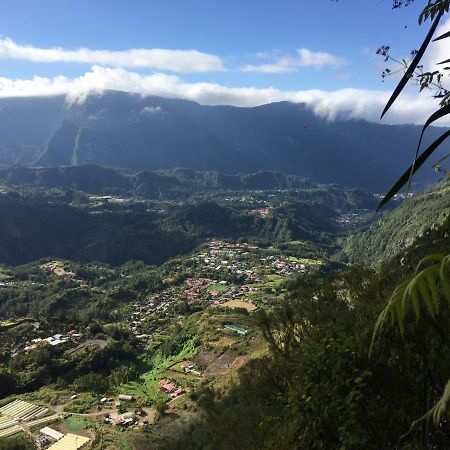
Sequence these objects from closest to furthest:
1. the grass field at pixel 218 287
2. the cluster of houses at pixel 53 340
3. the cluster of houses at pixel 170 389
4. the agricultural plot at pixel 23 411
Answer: the agricultural plot at pixel 23 411 < the cluster of houses at pixel 170 389 < the cluster of houses at pixel 53 340 < the grass field at pixel 218 287

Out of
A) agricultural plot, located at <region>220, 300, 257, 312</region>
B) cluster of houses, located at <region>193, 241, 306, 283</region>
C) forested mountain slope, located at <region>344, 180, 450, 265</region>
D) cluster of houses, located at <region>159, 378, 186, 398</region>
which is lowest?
cluster of houses, located at <region>193, 241, 306, 283</region>

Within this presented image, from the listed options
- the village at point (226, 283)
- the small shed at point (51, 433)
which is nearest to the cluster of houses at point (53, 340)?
the village at point (226, 283)

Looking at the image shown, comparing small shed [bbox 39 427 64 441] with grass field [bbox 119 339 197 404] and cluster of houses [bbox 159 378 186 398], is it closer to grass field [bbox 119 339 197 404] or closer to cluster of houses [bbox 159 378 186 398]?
grass field [bbox 119 339 197 404]

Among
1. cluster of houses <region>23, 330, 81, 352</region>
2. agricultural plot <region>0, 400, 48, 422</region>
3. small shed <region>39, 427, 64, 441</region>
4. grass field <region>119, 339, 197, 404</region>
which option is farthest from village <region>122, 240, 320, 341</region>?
small shed <region>39, 427, 64, 441</region>

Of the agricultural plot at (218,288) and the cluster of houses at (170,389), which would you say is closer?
the cluster of houses at (170,389)

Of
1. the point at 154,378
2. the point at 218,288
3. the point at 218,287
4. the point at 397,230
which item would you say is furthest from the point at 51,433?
the point at 397,230

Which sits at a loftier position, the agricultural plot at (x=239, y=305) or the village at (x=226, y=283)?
the agricultural plot at (x=239, y=305)

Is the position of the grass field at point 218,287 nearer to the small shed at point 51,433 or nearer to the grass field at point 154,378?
the grass field at point 154,378

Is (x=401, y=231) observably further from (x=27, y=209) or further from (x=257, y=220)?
(x=27, y=209)

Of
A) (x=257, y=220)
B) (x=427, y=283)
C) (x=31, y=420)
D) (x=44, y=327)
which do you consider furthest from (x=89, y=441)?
(x=257, y=220)

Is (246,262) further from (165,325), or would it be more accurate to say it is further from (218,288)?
(165,325)

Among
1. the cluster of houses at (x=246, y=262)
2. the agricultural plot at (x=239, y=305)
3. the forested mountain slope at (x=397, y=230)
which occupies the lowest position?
the cluster of houses at (x=246, y=262)
